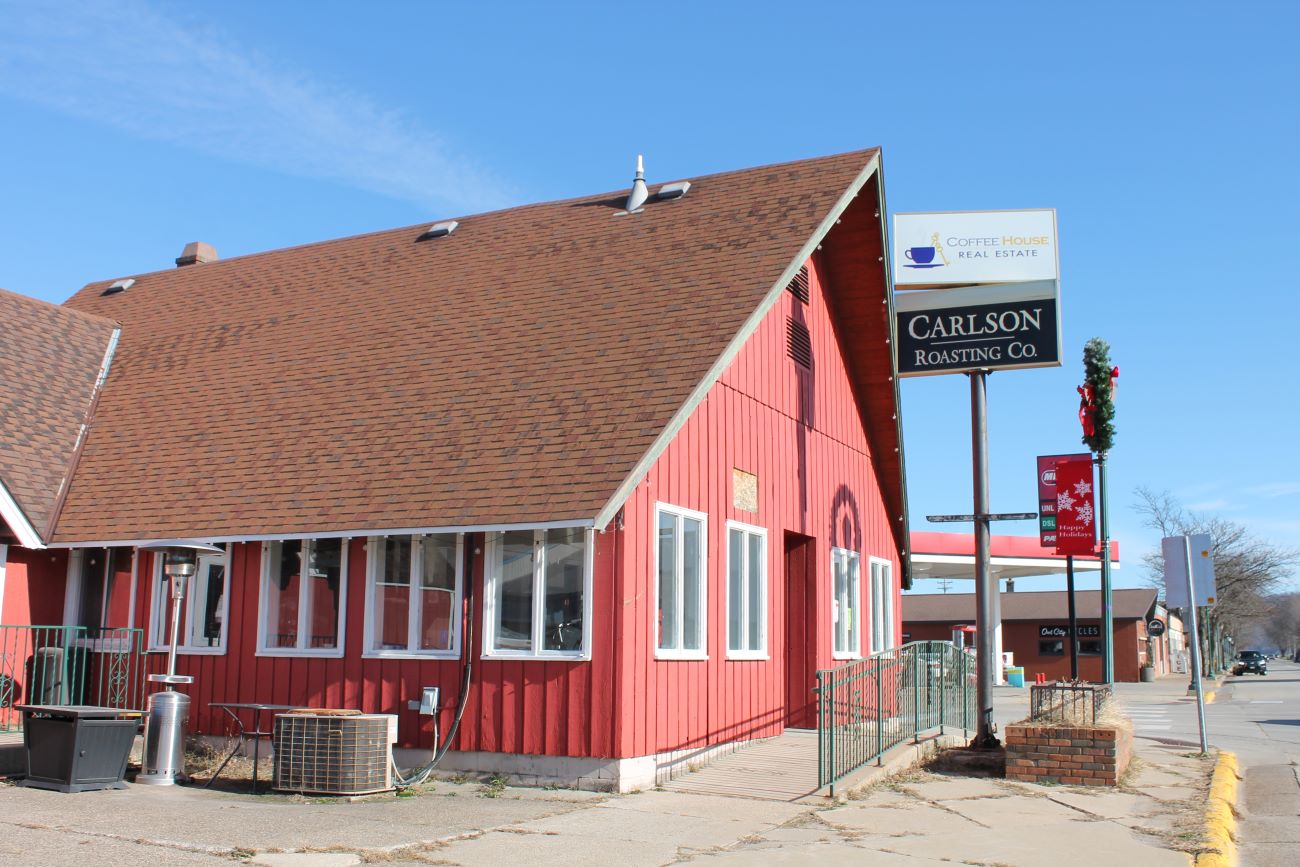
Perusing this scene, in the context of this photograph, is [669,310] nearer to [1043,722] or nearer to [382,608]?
[382,608]

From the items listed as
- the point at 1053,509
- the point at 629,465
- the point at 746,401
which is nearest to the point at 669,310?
the point at 746,401

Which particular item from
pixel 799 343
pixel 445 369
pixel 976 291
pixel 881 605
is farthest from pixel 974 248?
pixel 445 369

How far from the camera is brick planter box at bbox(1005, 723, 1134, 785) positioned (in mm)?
12891

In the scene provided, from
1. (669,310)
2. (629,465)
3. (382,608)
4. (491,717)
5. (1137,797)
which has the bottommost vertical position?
(1137,797)

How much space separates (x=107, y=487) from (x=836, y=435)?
992cm

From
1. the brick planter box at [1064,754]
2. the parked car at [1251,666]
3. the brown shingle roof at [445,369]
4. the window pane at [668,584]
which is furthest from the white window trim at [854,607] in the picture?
the parked car at [1251,666]

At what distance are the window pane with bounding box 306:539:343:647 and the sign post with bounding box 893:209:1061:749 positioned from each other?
7.53 m

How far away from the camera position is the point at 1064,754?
13.1 metres

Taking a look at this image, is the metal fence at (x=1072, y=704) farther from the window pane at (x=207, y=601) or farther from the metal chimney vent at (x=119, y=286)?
the metal chimney vent at (x=119, y=286)

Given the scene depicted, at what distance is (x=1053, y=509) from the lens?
26.1 metres

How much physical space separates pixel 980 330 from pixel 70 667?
1182cm

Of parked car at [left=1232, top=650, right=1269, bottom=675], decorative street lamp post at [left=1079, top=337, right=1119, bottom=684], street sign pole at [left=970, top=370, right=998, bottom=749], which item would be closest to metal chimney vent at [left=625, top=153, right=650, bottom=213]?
street sign pole at [left=970, top=370, right=998, bottom=749]

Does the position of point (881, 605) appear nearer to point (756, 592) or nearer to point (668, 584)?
point (756, 592)

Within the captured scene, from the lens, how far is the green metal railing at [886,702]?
1172 centimetres
